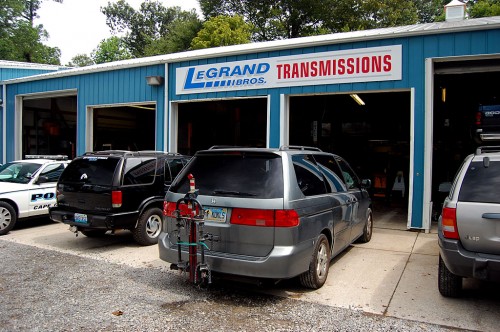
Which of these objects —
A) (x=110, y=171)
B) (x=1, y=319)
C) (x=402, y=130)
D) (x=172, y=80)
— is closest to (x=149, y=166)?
(x=110, y=171)

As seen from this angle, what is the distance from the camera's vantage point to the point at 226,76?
10.7 meters

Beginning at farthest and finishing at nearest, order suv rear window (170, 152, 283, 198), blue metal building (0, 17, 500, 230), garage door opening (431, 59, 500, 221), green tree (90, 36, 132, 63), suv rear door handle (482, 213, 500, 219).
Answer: green tree (90, 36, 132, 63)
garage door opening (431, 59, 500, 221)
blue metal building (0, 17, 500, 230)
suv rear window (170, 152, 283, 198)
suv rear door handle (482, 213, 500, 219)

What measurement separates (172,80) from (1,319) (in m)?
8.71

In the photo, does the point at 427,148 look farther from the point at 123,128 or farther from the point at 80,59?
the point at 80,59

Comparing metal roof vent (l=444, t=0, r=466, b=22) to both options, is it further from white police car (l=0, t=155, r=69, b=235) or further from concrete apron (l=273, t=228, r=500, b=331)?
white police car (l=0, t=155, r=69, b=235)

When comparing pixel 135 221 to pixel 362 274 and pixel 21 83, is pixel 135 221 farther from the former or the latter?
pixel 21 83

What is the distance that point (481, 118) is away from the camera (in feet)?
31.4

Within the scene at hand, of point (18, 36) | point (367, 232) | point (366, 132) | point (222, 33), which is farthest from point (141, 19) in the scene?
point (367, 232)

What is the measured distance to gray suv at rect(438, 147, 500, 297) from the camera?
3.82m

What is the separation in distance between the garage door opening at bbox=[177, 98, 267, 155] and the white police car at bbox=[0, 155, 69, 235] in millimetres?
7241

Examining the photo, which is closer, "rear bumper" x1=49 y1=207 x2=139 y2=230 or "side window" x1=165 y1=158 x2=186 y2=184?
"rear bumper" x1=49 y1=207 x2=139 y2=230

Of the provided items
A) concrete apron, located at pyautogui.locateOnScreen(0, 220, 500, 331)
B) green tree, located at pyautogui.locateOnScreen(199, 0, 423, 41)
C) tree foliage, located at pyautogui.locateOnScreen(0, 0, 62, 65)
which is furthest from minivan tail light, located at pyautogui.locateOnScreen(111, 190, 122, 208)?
tree foliage, located at pyautogui.locateOnScreen(0, 0, 62, 65)

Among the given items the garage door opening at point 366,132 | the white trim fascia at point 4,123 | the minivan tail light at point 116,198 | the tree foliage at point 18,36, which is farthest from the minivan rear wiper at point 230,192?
the tree foliage at point 18,36

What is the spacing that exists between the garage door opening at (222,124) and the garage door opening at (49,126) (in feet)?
19.5
